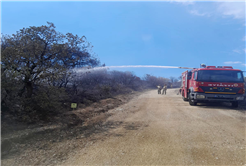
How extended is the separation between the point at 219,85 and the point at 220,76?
0.63m

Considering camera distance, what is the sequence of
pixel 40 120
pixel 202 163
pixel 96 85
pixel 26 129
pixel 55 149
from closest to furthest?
1. pixel 202 163
2. pixel 55 149
3. pixel 26 129
4. pixel 40 120
5. pixel 96 85

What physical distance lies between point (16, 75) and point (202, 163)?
Result: 20.7ft

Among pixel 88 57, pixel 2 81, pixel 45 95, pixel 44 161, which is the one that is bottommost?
pixel 44 161

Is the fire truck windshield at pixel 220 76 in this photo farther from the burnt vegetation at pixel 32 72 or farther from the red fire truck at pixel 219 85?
the burnt vegetation at pixel 32 72

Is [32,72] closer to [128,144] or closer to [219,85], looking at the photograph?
[128,144]

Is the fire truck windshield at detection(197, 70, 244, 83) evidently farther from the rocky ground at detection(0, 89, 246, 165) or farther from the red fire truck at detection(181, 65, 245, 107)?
the rocky ground at detection(0, 89, 246, 165)

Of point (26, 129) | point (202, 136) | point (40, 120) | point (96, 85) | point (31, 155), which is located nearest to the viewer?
point (31, 155)

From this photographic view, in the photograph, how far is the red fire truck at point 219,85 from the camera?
38.6 ft

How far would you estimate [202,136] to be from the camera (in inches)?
240

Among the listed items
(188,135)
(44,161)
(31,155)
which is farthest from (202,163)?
(31,155)

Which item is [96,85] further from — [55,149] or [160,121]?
[55,149]

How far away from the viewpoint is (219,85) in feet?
39.1

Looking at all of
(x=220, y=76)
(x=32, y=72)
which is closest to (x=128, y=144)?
(x=32, y=72)

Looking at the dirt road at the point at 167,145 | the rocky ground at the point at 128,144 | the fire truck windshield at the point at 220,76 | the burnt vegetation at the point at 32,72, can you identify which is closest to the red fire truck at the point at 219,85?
the fire truck windshield at the point at 220,76
